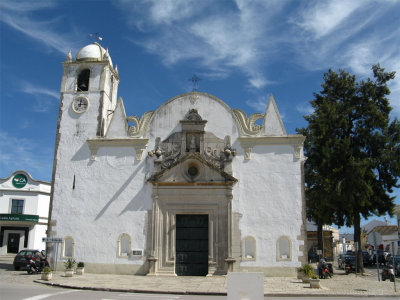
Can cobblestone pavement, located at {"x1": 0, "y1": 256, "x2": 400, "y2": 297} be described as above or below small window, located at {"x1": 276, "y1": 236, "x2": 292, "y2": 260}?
below

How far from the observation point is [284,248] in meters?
18.0

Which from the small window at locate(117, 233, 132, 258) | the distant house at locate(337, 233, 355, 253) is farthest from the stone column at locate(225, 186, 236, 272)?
the distant house at locate(337, 233, 355, 253)

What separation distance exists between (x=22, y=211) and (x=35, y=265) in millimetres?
18624

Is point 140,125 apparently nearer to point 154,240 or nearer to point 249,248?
point 154,240

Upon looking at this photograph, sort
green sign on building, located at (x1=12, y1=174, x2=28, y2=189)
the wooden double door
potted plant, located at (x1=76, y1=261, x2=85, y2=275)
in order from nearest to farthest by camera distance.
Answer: potted plant, located at (x1=76, y1=261, x2=85, y2=275), the wooden double door, green sign on building, located at (x1=12, y1=174, x2=28, y2=189)

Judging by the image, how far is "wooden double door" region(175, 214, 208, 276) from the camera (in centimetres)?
1797

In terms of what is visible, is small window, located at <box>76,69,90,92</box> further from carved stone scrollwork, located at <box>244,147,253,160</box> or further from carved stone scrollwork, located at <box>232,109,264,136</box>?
carved stone scrollwork, located at <box>244,147,253,160</box>

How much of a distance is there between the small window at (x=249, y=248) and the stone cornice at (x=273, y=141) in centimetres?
402

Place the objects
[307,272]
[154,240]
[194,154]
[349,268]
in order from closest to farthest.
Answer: [307,272] < [154,240] < [194,154] < [349,268]

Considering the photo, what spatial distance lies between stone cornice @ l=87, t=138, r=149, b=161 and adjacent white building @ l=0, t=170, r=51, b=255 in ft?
60.3

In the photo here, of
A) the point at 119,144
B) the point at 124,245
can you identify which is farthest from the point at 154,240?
the point at 119,144

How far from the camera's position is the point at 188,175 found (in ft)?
62.2

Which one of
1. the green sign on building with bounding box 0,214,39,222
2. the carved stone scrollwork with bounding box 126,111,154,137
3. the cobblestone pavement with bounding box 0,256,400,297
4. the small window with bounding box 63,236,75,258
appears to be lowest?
the cobblestone pavement with bounding box 0,256,400,297

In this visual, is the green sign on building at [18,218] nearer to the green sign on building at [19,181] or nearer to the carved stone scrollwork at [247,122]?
the green sign on building at [19,181]
